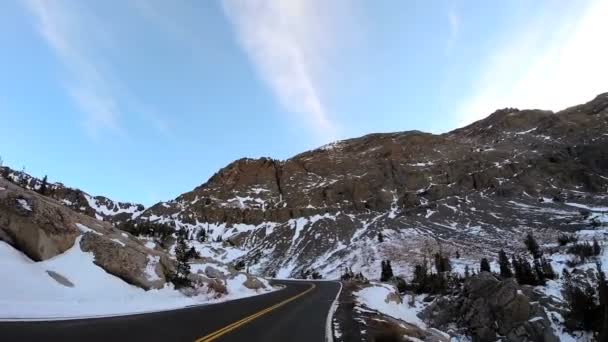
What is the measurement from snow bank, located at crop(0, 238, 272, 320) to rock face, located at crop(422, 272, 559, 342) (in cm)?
1931

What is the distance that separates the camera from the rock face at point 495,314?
25859 mm

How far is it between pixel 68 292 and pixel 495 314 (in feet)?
84.6

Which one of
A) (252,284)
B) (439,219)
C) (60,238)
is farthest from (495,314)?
(439,219)

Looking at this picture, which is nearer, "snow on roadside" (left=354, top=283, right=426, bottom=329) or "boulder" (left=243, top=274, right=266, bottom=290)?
"snow on roadside" (left=354, top=283, right=426, bottom=329)

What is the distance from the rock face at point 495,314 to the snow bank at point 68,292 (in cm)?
1931

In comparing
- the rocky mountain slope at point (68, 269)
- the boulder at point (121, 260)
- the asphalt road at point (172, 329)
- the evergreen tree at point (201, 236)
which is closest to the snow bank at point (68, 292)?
the rocky mountain slope at point (68, 269)

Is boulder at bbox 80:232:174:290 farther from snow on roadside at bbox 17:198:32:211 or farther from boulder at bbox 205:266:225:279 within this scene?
boulder at bbox 205:266:225:279

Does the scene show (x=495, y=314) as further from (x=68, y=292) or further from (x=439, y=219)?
(x=439, y=219)

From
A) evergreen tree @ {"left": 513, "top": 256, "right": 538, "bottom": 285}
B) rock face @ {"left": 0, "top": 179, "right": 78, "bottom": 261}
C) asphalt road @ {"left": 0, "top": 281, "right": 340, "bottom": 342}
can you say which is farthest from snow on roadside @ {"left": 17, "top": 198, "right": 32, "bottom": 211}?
evergreen tree @ {"left": 513, "top": 256, "right": 538, "bottom": 285}

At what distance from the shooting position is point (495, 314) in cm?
2839

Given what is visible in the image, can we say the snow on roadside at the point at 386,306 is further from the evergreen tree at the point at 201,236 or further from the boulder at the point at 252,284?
the evergreen tree at the point at 201,236

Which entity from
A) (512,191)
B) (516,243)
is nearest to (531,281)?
(516,243)

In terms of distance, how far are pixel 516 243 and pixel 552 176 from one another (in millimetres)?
92453

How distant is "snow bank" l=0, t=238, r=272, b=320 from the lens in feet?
45.9
